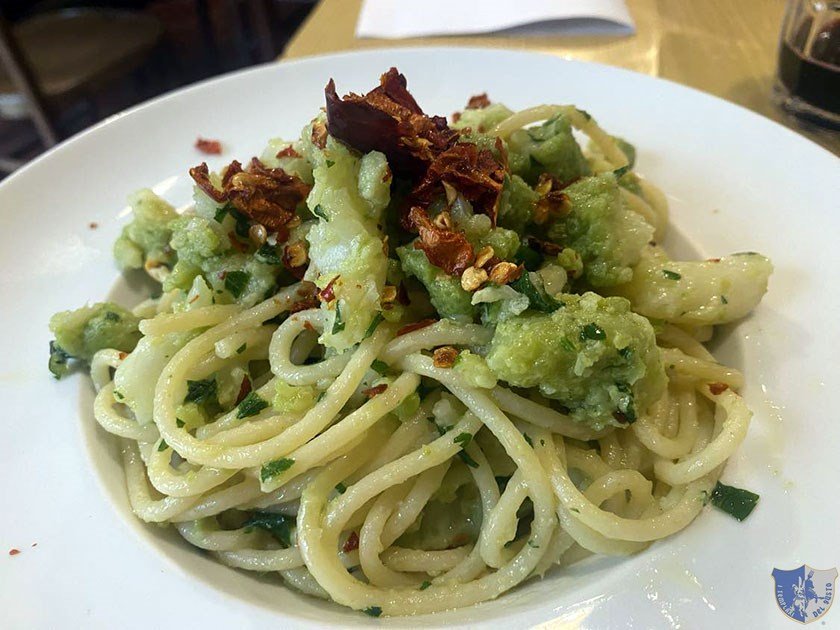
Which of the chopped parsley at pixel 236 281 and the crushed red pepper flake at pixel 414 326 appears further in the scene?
the chopped parsley at pixel 236 281

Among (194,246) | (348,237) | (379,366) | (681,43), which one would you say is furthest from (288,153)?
(681,43)

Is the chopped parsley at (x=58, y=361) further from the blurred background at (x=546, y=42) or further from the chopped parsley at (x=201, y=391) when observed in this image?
the blurred background at (x=546, y=42)

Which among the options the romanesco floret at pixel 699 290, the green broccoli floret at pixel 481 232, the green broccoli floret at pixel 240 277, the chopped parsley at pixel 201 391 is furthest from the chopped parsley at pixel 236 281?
the romanesco floret at pixel 699 290

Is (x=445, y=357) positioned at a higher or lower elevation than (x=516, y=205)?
lower

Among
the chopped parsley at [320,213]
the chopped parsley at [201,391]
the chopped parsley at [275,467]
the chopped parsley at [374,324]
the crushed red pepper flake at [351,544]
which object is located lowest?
the crushed red pepper flake at [351,544]

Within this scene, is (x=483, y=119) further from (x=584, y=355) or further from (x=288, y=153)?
(x=584, y=355)

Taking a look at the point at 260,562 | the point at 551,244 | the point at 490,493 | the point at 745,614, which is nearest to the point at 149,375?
the point at 260,562

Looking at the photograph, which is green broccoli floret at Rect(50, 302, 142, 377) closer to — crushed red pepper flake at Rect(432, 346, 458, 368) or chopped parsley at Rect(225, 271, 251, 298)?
chopped parsley at Rect(225, 271, 251, 298)
